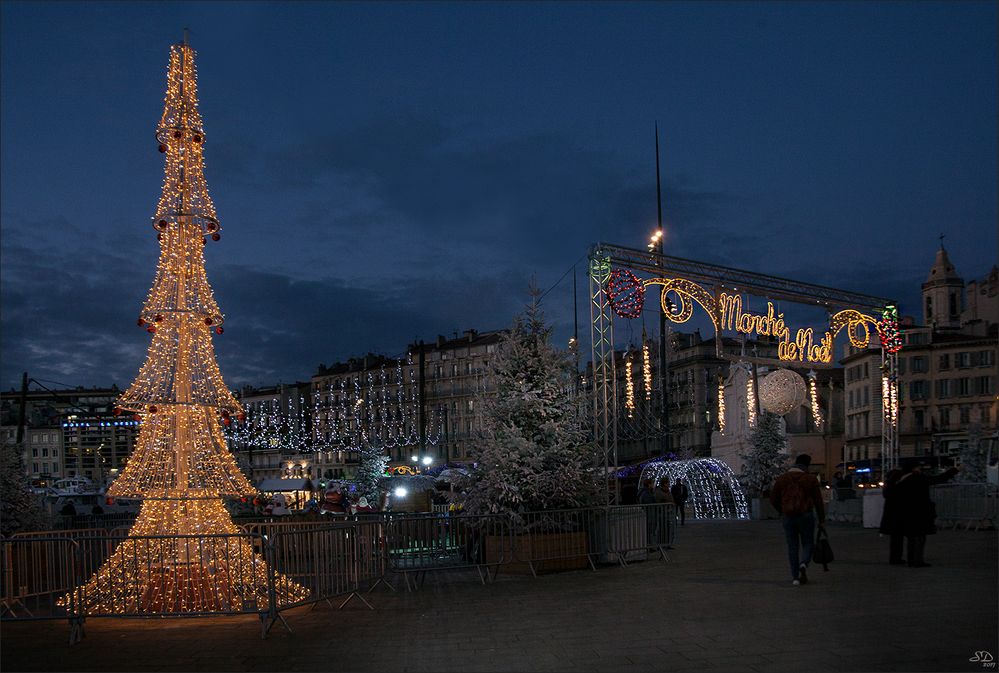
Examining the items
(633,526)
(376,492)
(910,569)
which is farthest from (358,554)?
(376,492)

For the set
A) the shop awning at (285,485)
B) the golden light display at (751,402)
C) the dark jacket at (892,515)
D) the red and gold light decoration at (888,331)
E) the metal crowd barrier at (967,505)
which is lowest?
the shop awning at (285,485)

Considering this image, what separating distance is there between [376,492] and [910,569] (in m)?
27.6

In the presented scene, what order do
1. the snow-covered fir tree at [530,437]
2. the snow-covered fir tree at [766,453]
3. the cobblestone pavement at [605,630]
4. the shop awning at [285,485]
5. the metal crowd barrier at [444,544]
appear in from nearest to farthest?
the cobblestone pavement at [605,630], the metal crowd barrier at [444,544], the snow-covered fir tree at [530,437], the snow-covered fir tree at [766,453], the shop awning at [285,485]

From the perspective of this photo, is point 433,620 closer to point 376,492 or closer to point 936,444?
point 376,492

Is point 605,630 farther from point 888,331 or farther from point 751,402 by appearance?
point 751,402

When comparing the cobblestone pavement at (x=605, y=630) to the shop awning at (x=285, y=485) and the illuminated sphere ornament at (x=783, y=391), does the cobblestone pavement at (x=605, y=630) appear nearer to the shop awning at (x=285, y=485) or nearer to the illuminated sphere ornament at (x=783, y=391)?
the illuminated sphere ornament at (x=783, y=391)

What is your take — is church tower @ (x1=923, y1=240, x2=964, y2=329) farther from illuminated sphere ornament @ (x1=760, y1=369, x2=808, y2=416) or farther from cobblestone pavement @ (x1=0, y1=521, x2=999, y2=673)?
cobblestone pavement @ (x1=0, y1=521, x2=999, y2=673)

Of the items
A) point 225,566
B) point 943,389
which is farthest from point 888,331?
point 943,389

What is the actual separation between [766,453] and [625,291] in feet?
41.5

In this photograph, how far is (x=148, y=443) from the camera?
41.0ft

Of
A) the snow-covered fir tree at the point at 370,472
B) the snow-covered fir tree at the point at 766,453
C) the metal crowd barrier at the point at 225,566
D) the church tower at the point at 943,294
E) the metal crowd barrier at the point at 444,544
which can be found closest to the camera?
the metal crowd barrier at the point at 225,566

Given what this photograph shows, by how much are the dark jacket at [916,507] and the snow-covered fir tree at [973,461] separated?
13.6 m

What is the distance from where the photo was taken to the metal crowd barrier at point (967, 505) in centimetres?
2122

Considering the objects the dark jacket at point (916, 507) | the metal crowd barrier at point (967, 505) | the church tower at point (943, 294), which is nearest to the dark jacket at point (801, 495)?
the dark jacket at point (916, 507)
